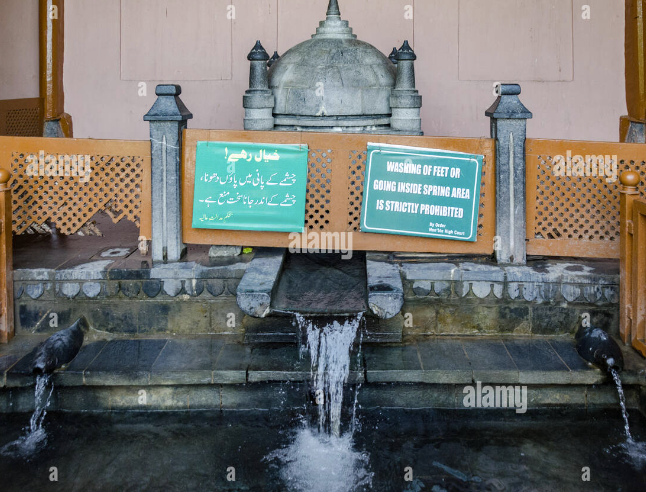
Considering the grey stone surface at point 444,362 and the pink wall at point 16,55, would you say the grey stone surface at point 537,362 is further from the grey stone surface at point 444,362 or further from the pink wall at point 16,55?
the pink wall at point 16,55

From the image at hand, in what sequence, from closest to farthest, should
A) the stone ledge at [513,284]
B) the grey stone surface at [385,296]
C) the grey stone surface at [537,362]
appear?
the grey stone surface at [537,362] → the grey stone surface at [385,296] → the stone ledge at [513,284]

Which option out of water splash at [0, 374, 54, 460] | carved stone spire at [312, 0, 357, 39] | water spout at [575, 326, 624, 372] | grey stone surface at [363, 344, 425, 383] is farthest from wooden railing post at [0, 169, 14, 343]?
water spout at [575, 326, 624, 372]

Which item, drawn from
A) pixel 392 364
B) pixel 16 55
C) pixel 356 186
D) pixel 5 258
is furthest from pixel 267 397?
pixel 16 55

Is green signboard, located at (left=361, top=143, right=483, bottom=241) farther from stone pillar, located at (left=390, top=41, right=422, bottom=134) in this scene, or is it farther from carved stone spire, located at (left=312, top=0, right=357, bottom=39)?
carved stone spire, located at (left=312, top=0, right=357, bottom=39)

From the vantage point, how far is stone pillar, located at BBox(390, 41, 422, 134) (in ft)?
25.1

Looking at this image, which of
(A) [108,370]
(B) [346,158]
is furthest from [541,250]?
(A) [108,370]

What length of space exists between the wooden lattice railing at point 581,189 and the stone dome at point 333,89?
1854mm

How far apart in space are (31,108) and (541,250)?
702 centimetres

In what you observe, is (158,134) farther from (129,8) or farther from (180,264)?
(129,8)

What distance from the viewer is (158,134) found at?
22.0 ft

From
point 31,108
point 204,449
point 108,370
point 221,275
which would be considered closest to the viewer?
point 204,449

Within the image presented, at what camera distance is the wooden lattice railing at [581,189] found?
257 inches

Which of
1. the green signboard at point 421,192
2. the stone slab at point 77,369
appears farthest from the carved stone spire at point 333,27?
the stone slab at point 77,369

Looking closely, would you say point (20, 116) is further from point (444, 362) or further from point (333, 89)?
point (444, 362)
